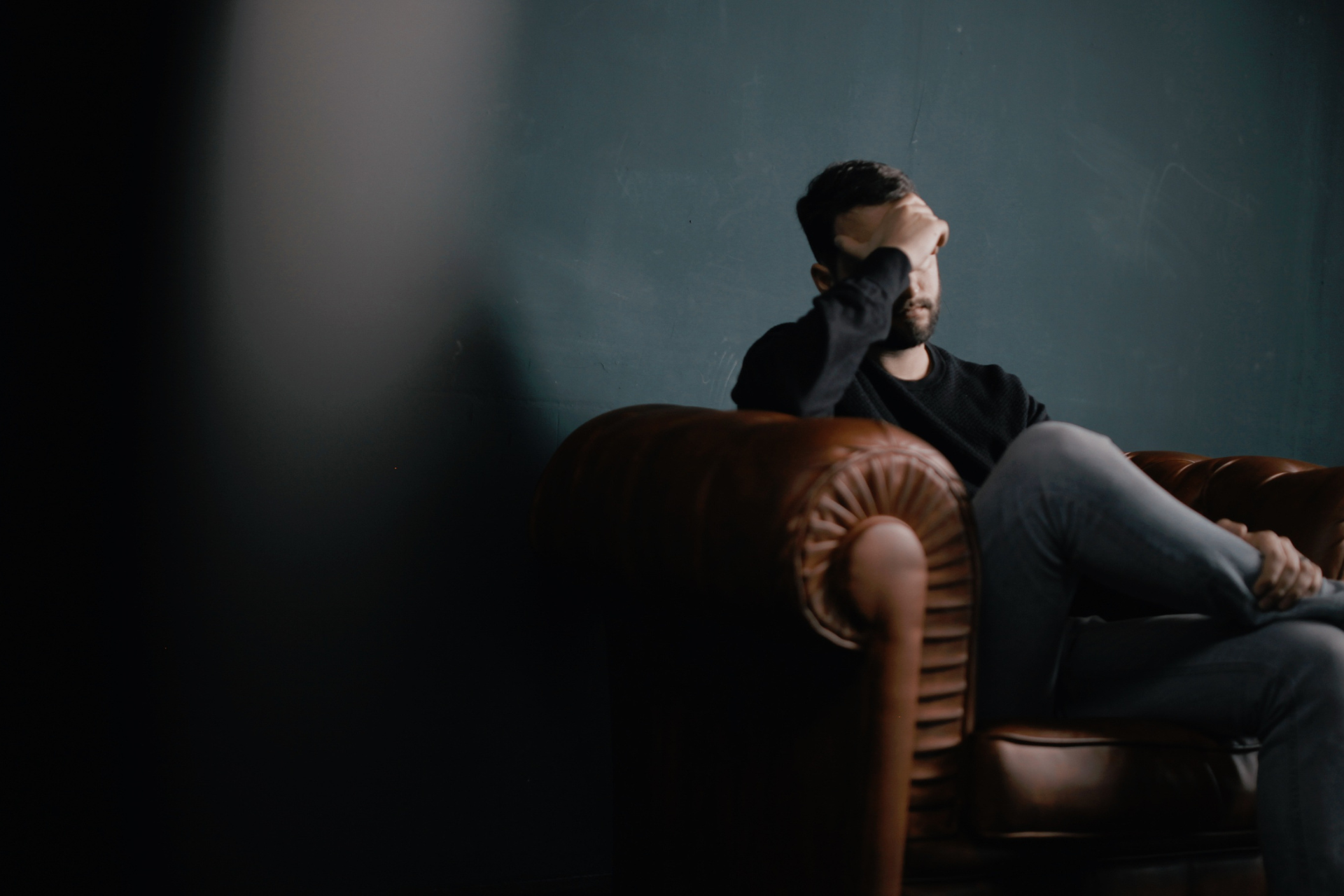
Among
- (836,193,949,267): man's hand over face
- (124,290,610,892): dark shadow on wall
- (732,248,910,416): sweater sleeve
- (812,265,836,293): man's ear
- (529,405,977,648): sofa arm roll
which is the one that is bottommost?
(124,290,610,892): dark shadow on wall

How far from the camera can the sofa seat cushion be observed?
34.7 inches

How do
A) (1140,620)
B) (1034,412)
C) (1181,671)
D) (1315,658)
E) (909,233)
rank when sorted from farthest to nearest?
(1034,412) < (909,233) < (1140,620) < (1181,671) < (1315,658)

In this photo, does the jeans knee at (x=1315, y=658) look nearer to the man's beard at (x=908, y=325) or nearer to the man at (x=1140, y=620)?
the man at (x=1140, y=620)

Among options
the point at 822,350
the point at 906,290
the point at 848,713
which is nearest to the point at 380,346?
the point at 822,350

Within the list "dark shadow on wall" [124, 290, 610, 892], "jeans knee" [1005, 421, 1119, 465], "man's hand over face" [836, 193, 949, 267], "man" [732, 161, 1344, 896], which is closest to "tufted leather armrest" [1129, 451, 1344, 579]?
"man" [732, 161, 1344, 896]

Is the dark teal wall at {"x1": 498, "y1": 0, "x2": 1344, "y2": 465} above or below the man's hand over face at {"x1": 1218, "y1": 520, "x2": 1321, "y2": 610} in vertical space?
above

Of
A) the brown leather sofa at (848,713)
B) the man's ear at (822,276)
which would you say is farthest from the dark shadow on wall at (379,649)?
the man's ear at (822,276)

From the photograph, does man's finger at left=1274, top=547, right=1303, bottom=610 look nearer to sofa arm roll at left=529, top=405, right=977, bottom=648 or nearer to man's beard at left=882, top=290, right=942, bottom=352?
sofa arm roll at left=529, top=405, right=977, bottom=648

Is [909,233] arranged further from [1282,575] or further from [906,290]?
[1282,575]

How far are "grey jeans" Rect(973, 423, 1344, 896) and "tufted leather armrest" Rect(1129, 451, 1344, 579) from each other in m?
0.28

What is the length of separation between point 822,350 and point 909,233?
0.30 metres

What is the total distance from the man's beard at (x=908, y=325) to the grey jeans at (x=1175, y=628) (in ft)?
1.34

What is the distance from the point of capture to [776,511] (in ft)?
2.64

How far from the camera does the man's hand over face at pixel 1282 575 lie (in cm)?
93
